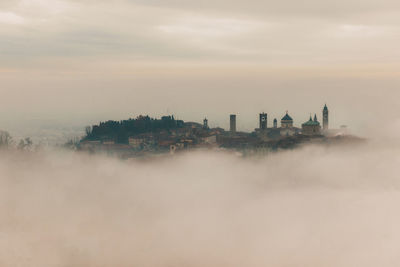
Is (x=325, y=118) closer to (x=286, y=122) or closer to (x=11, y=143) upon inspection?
(x=286, y=122)

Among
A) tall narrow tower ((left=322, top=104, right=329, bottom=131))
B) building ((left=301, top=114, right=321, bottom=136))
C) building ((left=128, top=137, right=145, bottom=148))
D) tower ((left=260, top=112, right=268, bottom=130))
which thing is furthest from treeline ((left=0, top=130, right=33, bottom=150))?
tall narrow tower ((left=322, top=104, right=329, bottom=131))

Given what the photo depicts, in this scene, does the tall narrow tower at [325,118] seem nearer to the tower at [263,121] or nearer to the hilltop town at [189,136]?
the hilltop town at [189,136]

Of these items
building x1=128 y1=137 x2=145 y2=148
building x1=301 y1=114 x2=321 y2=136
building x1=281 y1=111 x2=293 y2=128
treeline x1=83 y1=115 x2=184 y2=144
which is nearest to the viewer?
building x1=301 y1=114 x2=321 y2=136

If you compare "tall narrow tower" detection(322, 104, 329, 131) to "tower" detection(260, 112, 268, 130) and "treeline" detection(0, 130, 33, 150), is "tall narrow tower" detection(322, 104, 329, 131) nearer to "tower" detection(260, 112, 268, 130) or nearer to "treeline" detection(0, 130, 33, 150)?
"tower" detection(260, 112, 268, 130)

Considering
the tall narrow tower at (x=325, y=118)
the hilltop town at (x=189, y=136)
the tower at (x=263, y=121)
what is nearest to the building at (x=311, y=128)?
the hilltop town at (x=189, y=136)

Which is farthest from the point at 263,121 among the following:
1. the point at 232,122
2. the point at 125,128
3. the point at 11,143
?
the point at 11,143

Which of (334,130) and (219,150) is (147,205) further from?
(334,130)

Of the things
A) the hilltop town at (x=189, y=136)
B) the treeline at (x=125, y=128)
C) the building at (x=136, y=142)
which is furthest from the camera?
the treeline at (x=125, y=128)
